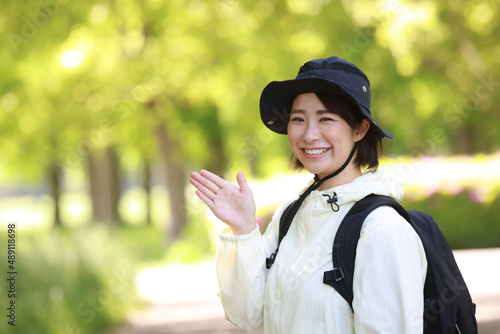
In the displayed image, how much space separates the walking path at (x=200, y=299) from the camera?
6.62 metres

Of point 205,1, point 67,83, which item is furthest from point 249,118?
point 67,83

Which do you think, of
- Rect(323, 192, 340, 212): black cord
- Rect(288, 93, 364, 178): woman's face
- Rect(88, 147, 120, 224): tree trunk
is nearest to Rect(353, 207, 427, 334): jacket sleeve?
Rect(323, 192, 340, 212): black cord

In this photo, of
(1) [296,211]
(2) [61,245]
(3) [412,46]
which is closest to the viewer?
(1) [296,211]

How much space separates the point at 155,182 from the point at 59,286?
167 feet

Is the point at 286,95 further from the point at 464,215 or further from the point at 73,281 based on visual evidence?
the point at 464,215

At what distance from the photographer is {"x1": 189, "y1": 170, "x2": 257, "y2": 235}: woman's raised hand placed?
225cm

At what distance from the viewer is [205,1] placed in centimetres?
938

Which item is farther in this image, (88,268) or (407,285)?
(88,268)

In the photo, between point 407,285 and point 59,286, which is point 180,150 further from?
point 407,285

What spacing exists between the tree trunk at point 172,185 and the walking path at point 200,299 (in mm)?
2305

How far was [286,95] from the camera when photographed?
2289mm

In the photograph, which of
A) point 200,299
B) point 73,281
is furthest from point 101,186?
point 73,281

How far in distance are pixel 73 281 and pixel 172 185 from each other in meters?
6.61

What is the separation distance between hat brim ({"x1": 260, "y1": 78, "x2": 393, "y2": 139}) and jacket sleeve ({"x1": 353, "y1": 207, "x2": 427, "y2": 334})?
41 centimetres
